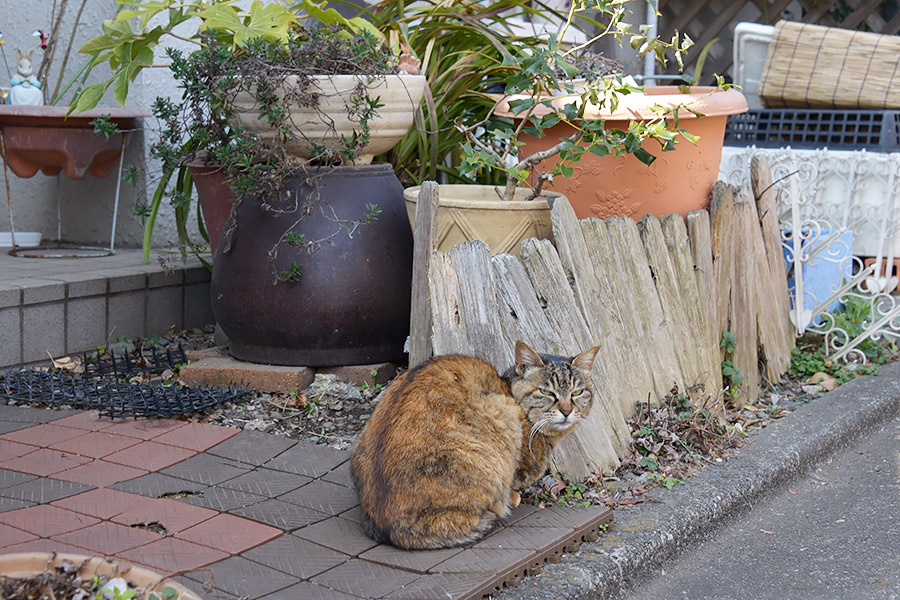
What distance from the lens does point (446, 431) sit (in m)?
2.13

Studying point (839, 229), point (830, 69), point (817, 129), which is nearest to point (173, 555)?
point (839, 229)

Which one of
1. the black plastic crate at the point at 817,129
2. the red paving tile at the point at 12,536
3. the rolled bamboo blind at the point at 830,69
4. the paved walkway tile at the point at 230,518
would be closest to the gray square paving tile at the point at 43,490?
the paved walkway tile at the point at 230,518

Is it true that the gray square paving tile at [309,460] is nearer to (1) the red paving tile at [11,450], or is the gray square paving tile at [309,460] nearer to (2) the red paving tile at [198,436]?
(2) the red paving tile at [198,436]

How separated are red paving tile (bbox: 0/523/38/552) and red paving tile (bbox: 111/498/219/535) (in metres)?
0.20

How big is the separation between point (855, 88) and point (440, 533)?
375cm

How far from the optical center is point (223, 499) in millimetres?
2381

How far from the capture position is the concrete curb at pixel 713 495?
2.09 metres

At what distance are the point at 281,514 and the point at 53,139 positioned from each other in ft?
8.07

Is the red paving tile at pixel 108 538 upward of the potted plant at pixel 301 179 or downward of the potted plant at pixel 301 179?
downward

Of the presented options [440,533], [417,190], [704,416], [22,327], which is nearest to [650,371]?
[704,416]

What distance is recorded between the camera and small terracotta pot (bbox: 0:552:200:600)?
61.0 inches

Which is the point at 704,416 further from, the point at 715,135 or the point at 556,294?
the point at 715,135

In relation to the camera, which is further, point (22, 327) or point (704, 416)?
point (22, 327)

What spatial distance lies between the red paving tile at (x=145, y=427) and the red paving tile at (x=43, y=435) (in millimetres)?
118
